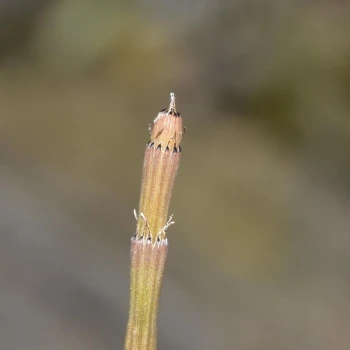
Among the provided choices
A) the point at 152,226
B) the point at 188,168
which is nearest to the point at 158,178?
the point at 152,226

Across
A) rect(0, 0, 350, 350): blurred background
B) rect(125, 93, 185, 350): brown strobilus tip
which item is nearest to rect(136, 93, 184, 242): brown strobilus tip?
rect(125, 93, 185, 350): brown strobilus tip

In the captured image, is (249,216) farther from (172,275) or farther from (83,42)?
(83,42)

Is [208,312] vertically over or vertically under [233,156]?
under

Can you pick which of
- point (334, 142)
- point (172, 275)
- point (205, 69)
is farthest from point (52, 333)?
point (205, 69)

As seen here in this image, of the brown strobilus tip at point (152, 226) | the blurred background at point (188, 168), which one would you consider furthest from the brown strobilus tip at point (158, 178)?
the blurred background at point (188, 168)

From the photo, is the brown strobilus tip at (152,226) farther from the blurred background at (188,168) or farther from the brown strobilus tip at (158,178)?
the blurred background at (188,168)

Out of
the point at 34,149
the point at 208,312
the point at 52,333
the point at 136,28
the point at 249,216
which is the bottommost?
the point at 52,333
